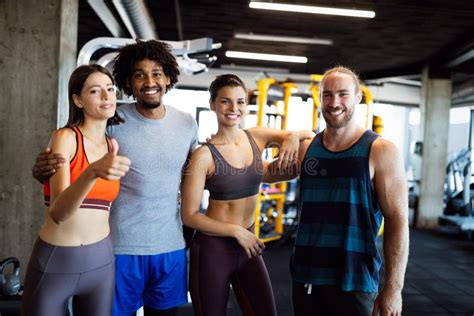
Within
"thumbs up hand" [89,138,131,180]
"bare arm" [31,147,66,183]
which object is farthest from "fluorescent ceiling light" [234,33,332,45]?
"thumbs up hand" [89,138,131,180]

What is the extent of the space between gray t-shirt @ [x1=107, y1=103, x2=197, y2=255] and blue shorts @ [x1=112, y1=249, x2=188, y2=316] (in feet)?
0.12

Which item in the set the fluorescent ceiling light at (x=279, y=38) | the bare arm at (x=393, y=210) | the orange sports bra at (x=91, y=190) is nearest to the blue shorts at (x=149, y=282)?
the orange sports bra at (x=91, y=190)

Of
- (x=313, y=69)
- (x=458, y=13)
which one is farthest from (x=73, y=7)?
(x=313, y=69)

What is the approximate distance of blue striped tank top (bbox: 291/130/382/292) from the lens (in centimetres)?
160

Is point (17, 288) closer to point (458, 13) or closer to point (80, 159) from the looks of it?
point (80, 159)

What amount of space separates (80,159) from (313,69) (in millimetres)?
9697

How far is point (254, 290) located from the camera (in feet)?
6.23

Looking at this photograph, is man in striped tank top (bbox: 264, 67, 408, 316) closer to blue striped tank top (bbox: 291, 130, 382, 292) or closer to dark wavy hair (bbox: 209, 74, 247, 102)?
blue striped tank top (bbox: 291, 130, 382, 292)

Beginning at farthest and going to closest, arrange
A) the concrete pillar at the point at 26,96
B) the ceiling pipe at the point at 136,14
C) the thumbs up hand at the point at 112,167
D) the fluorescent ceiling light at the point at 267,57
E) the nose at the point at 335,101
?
the fluorescent ceiling light at the point at 267,57 < the ceiling pipe at the point at 136,14 < the concrete pillar at the point at 26,96 < the nose at the point at 335,101 < the thumbs up hand at the point at 112,167

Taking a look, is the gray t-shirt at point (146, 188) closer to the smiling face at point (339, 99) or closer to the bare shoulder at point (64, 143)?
the bare shoulder at point (64, 143)

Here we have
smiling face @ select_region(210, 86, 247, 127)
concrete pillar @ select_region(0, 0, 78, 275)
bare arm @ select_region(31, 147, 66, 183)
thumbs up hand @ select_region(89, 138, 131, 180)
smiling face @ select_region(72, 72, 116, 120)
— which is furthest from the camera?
concrete pillar @ select_region(0, 0, 78, 275)

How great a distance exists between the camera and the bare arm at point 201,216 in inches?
69.8

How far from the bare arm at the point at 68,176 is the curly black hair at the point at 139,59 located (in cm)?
50

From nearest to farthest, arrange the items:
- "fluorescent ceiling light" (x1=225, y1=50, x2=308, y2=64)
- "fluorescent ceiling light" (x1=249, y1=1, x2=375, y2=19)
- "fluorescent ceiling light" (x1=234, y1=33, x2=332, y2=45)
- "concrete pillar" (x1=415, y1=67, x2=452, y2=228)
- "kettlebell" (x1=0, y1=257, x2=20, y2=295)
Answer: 1. "kettlebell" (x1=0, y1=257, x2=20, y2=295)
2. "fluorescent ceiling light" (x1=249, y1=1, x2=375, y2=19)
3. "fluorescent ceiling light" (x1=234, y1=33, x2=332, y2=45)
4. "concrete pillar" (x1=415, y1=67, x2=452, y2=228)
5. "fluorescent ceiling light" (x1=225, y1=50, x2=308, y2=64)
